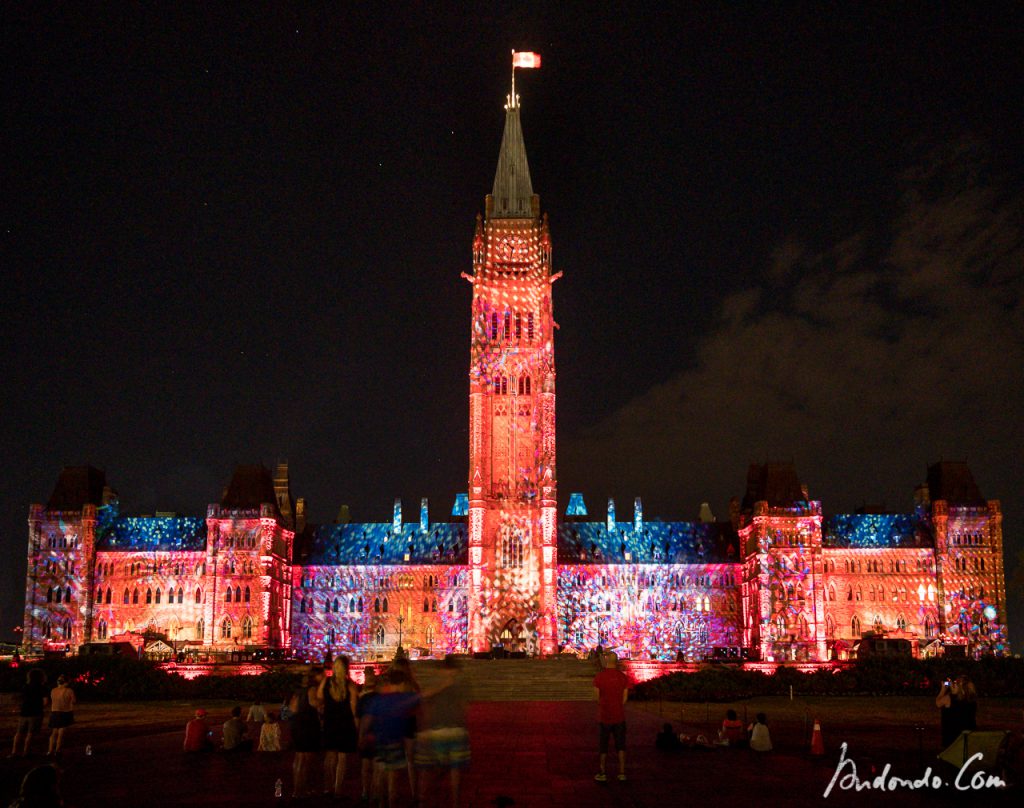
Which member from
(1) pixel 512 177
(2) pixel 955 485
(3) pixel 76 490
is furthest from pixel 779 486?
(3) pixel 76 490

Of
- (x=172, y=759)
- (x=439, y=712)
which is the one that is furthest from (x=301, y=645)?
(x=439, y=712)

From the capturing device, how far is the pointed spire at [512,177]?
101 m

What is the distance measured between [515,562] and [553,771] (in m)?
70.8

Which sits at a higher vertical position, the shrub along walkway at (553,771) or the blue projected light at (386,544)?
the blue projected light at (386,544)

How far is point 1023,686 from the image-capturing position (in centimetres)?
5338

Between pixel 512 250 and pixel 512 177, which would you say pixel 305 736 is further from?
pixel 512 177

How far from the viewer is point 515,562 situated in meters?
92.3

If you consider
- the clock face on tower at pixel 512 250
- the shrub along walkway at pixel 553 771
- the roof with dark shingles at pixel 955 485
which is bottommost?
the shrub along walkway at pixel 553 771

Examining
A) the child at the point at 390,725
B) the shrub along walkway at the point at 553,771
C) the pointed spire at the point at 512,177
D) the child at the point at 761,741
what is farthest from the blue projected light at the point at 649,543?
the child at the point at 390,725

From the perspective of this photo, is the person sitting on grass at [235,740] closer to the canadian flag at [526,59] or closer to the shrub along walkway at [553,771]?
the shrub along walkway at [553,771]

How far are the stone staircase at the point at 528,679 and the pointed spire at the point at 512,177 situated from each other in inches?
1659

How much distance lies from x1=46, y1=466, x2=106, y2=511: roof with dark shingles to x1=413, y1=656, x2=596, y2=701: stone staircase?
46167 millimetres

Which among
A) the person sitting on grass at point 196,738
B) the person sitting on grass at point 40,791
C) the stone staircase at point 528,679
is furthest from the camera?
the stone staircase at point 528,679

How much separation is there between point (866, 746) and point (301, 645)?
82626mm
